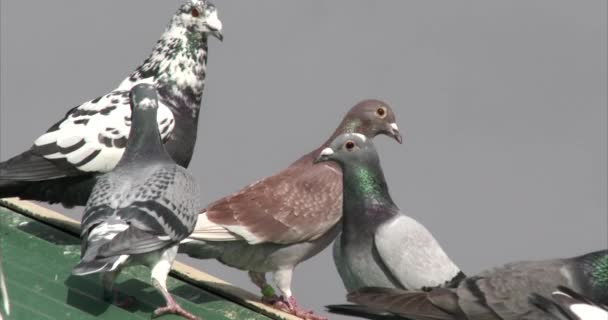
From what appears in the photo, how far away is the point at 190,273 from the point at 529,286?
10.7 ft

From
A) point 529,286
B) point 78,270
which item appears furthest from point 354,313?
point 78,270

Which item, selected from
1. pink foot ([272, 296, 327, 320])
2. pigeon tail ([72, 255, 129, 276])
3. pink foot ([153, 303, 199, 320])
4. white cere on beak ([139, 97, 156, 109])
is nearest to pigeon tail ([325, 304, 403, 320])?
pink foot ([153, 303, 199, 320])

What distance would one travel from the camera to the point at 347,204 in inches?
688

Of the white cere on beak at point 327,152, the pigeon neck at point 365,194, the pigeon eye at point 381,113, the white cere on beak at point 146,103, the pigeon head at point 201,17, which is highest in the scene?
the pigeon head at point 201,17

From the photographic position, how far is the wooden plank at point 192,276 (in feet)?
54.4

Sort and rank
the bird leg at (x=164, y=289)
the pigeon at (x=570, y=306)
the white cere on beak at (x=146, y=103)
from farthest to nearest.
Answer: the white cere on beak at (x=146, y=103)
the bird leg at (x=164, y=289)
the pigeon at (x=570, y=306)

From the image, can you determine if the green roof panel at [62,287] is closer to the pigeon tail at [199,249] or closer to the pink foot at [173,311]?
the pink foot at [173,311]

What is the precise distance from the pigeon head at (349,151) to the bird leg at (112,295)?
110 inches

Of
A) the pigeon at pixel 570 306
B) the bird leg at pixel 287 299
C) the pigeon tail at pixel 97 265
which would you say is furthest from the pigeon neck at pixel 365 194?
the pigeon tail at pixel 97 265

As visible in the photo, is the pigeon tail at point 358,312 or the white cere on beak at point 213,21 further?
the white cere on beak at point 213,21

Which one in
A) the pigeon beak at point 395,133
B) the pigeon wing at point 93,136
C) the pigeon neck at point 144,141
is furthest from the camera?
the pigeon beak at point 395,133

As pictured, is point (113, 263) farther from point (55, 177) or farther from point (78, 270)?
point (55, 177)

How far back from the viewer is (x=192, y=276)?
56.2 ft

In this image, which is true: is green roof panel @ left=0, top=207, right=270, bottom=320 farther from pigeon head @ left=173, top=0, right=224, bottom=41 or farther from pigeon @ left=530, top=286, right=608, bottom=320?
pigeon @ left=530, top=286, right=608, bottom=320
